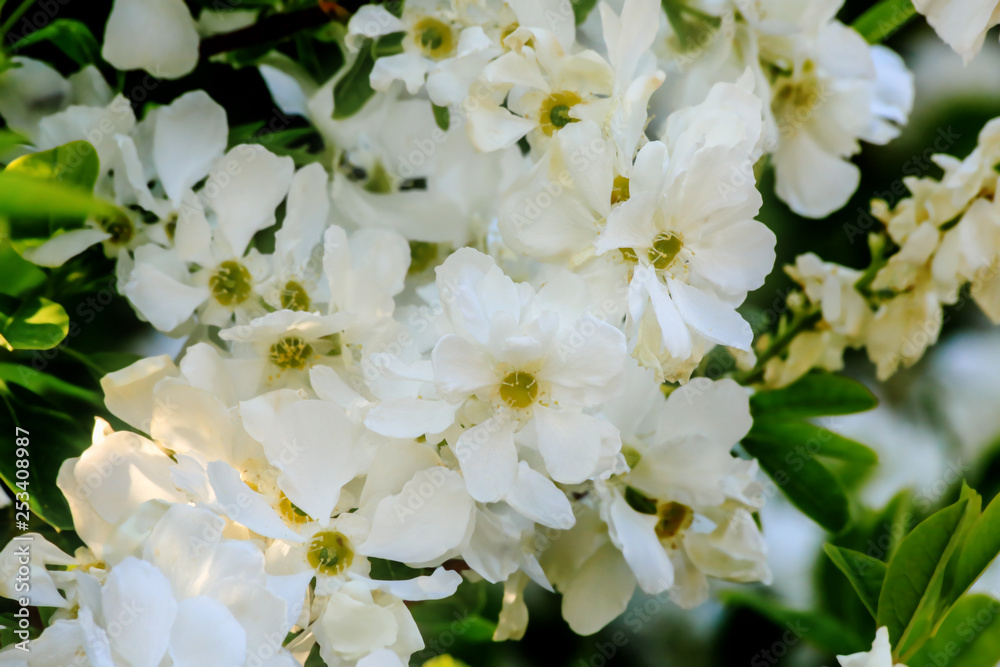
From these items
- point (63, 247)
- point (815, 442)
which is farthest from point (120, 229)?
point (815, 442)

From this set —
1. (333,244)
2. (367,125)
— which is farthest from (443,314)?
(367,125)

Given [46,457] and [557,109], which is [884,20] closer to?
[557,109]

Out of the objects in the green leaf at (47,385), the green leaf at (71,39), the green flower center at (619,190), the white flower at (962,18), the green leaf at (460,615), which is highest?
the white flower at (962,18)

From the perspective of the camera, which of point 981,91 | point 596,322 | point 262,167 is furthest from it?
point 981,91

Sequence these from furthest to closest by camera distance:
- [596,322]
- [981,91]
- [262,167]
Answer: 1. [981,91]
2. [262,167]
3. [596,322]

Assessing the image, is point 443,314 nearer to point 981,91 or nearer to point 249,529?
point 249,529

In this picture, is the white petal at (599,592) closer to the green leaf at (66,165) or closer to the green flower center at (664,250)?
the green flower center at (664,250)

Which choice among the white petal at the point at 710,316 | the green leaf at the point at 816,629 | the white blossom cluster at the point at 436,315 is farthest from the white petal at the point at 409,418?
the green leaf at the point at 816,629

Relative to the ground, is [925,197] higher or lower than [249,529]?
higher
